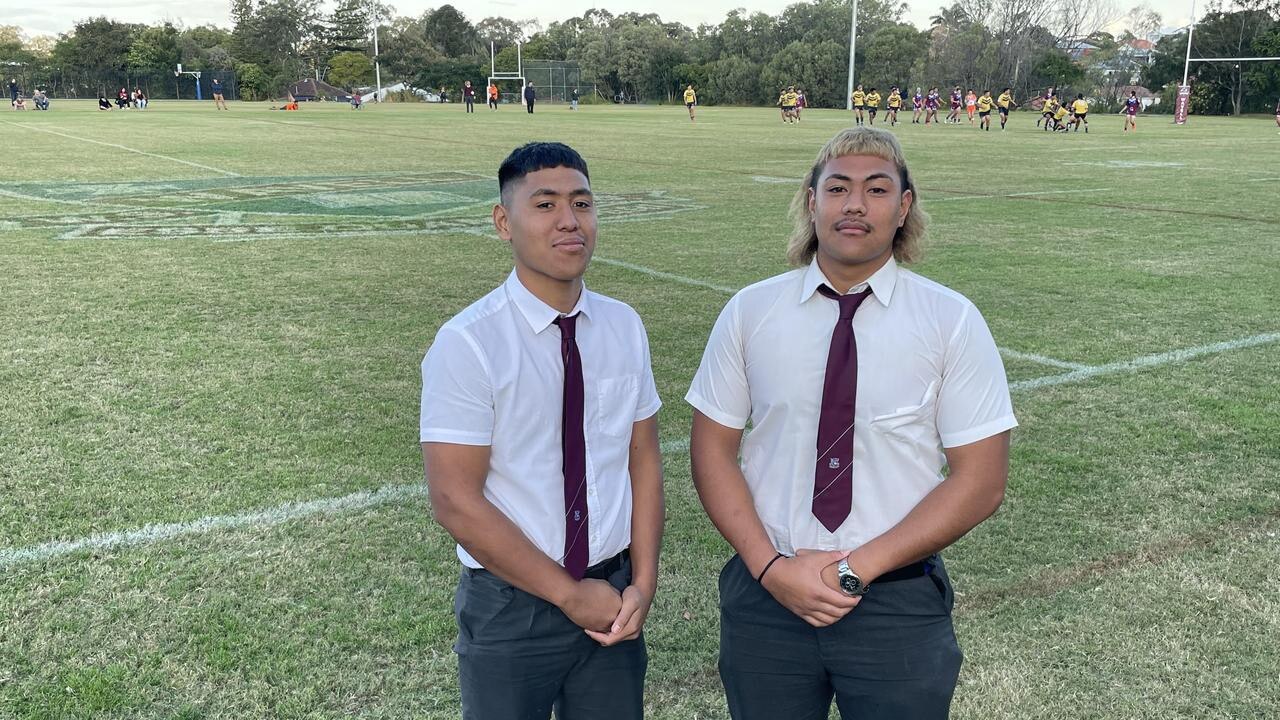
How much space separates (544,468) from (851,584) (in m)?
0.67

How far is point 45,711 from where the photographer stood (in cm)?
287

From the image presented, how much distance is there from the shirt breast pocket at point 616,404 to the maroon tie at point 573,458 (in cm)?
6

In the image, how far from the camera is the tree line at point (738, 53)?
62875 millimetres

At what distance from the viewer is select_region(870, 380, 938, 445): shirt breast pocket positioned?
83.6 inches

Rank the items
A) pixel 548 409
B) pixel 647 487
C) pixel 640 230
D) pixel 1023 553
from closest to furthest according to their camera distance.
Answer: pixel 548 409
pixel 647 487
pixel 1023 553
pixel 640 230

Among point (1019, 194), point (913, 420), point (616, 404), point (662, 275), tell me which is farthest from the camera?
point (1019, 194)

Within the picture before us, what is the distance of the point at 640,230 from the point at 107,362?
22.5 feet

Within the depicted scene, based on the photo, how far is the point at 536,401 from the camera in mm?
2131

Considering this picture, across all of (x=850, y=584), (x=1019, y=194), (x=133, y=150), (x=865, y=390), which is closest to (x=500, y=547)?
(x=850, y=584)

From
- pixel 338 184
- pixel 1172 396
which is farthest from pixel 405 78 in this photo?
pixel 1172 396

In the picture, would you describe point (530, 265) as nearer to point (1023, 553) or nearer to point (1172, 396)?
point (1023, 553)

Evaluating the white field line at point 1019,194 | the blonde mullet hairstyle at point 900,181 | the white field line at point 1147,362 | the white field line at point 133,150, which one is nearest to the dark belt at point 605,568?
the blonde mullet hairstyle at point 900,181

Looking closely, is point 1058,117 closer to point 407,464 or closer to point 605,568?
point 407,464

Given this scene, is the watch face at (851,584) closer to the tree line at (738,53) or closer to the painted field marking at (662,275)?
the painted field marking at (662,275)
